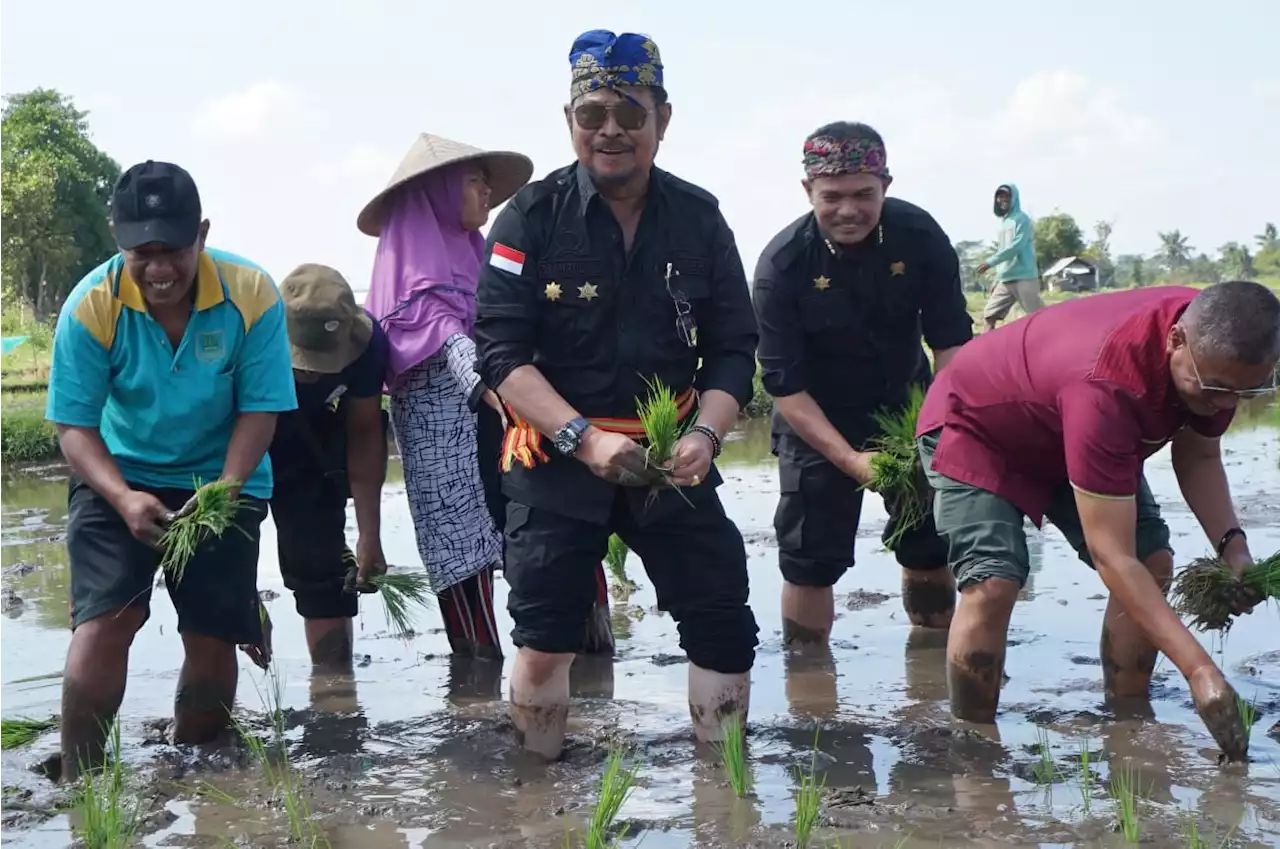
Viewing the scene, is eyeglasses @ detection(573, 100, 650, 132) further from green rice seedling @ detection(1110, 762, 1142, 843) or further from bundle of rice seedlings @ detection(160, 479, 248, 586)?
green rice seedling @ detection(1110, 762, 1142, 843)

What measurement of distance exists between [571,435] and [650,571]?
1.82 ft

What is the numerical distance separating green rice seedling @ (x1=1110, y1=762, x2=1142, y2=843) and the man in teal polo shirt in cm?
251

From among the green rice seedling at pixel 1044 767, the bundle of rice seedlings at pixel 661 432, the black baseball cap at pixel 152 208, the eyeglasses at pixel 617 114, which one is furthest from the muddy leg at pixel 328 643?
the green rice seedling at pixel 1044 767

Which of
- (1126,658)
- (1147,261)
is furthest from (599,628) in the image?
(1147,261)

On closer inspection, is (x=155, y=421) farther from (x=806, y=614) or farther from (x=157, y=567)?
(x=806, y=614)

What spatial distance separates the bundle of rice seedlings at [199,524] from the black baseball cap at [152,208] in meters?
0.69

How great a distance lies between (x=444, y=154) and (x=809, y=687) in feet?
7.86

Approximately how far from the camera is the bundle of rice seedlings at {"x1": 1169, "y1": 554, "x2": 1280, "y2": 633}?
419 centimetres

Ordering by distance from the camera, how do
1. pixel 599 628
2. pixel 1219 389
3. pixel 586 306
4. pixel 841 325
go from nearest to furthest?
pixel 1219 389 < pixel 586 306 < pixel 841 325 < pixel 599 628

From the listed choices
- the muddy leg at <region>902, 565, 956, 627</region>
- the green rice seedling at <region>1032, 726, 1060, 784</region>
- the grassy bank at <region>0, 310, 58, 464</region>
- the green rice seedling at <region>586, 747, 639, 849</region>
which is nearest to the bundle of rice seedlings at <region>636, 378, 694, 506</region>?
the green rice seedling at <region>586, 747, 639, 849</region>

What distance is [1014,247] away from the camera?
591 inches

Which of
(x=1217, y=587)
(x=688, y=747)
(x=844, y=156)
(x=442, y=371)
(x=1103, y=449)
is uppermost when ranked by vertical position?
(x=844, y=156)

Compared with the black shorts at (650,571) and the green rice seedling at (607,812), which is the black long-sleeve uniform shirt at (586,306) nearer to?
the black shorts at (650,571)

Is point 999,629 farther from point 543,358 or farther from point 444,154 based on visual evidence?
point 444,154
